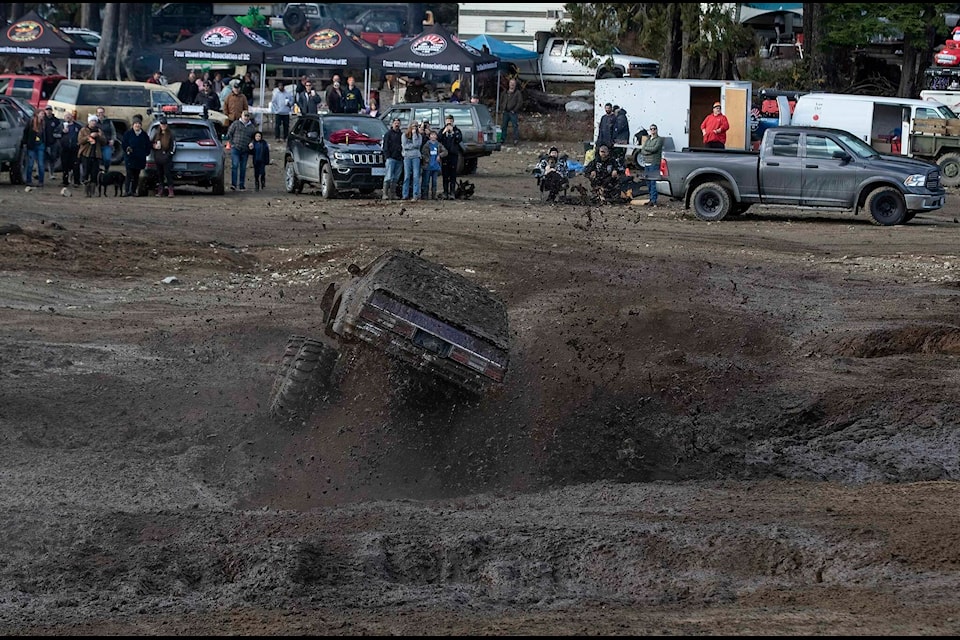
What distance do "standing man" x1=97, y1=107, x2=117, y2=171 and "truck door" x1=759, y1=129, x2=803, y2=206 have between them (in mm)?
13143

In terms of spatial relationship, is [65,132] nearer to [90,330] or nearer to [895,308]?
[90,330]

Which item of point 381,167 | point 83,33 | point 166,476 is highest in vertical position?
point 83,33

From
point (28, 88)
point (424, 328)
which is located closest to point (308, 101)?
point (28, 88)

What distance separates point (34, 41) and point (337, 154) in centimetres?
1679

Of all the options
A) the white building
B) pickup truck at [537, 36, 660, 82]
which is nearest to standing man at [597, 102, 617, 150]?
pickup truck at [537, 36, 660, 82]

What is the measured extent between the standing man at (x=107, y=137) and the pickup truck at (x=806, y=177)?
456 inches

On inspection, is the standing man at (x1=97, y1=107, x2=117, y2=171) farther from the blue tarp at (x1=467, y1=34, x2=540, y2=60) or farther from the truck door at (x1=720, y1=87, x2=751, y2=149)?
the blue tarp at (x1=467, y1=34, x2=540, y2=60)

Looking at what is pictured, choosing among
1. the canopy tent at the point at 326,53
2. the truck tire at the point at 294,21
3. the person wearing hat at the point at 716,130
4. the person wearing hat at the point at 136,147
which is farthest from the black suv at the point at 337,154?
the truck tire at the point at 294,21

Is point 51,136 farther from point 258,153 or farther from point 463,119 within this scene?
point 463,119

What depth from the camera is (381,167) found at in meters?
25.0

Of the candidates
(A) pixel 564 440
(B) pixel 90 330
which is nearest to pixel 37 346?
(B) pixel 90 330

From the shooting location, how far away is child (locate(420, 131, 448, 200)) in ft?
80.3

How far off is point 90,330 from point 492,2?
36.1m

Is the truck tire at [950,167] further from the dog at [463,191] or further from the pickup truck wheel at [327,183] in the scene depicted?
the pickup truck wheel at [327,183]
